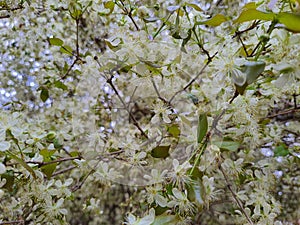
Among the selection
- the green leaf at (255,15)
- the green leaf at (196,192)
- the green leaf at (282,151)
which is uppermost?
the green leaf at (255,15)

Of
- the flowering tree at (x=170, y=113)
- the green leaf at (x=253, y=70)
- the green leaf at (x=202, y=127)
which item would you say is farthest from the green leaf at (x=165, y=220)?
the green leaf at (x=253, y=70)

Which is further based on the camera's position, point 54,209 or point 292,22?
point 54,209

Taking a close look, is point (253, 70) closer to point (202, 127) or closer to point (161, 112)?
point (202, 127)

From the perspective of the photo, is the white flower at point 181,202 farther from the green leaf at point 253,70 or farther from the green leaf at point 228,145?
the green leaf at point 253,70

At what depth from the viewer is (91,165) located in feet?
2.92

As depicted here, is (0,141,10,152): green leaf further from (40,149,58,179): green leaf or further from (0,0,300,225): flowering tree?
(40,149,58,179): green leaf

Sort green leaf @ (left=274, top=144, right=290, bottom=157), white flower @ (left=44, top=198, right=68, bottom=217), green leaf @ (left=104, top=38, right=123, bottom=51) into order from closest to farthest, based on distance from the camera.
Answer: green leaf @ (left=104, top=38, right=123, bottom=51)
white flower @ (left=44, top=198, right=68, bottom=217)
green leaf @ (left=274, top=144, right=290, bottom=157)

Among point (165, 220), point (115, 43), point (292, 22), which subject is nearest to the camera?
point (292, 22)

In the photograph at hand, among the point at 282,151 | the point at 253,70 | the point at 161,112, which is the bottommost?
the point at 282,151

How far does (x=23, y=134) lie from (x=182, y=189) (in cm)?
38

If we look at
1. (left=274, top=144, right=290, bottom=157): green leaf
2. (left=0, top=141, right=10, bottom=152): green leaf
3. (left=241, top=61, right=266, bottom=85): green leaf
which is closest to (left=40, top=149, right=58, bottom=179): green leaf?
(left=0, top=141, right=10, bottom=152): green leaf

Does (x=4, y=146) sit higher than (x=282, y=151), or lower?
higher

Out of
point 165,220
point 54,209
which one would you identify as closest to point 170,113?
point 165,220

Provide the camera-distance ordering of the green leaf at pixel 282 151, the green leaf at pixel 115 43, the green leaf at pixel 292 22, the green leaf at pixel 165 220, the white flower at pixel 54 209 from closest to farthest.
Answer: the green leaf at pixel 292 22, the green leaf at pixel 165 220, the green leaf at pixel 115 43, the white flower at pixel 54 209, the green leaf at pixel 282 151
